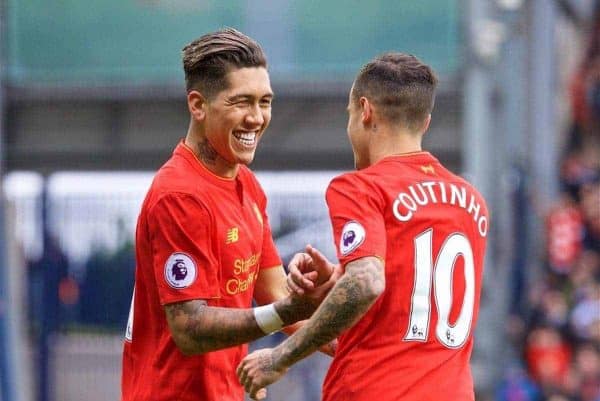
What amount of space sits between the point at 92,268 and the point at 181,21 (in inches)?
202

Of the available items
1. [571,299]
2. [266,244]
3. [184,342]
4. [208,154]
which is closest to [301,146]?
[571,299]

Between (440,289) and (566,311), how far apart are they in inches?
360

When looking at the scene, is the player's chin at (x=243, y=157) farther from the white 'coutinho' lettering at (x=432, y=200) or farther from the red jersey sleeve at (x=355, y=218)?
the white 'coutinho' lettering at (x=432, y=200)

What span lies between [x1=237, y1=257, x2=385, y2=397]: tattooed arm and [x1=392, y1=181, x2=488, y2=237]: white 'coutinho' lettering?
269mm

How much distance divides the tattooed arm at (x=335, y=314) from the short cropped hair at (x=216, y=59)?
1023mm

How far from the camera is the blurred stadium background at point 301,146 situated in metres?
13.9

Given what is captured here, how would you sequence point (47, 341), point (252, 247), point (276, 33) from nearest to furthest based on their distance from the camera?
point (252, 247) < point (47, 341) < point (276, 33)

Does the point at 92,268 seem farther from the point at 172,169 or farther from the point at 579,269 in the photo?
the point at 172,169

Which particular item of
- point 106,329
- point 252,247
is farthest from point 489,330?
point 252,247

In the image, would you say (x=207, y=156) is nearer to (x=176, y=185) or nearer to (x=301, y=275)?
(x=176, y=185)

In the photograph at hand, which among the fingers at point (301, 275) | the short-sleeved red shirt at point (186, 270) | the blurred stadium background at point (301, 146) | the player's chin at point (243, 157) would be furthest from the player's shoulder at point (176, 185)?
the blurred stadium background at point (301, 146)

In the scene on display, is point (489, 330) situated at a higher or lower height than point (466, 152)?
lower

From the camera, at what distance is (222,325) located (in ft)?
17.5

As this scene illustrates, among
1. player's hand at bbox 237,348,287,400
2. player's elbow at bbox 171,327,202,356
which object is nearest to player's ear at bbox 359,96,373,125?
player's hand at bbox 237,348,287,400
